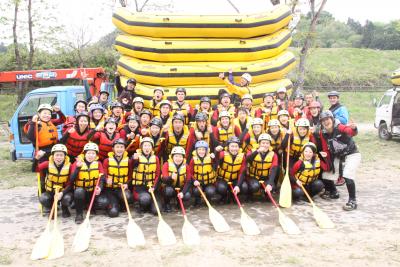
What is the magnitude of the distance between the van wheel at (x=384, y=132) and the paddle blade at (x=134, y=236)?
9021 mm

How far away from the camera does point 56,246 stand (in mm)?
3895

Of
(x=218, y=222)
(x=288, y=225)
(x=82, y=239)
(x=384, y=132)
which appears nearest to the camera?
(x=82, y=239)

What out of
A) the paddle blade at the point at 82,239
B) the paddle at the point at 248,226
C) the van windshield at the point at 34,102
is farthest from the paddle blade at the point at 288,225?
the van windshield at the point at 34,102

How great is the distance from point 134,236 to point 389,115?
912 centimetres

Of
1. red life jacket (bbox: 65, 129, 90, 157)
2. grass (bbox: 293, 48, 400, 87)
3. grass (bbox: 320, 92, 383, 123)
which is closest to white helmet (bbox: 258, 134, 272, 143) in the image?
red life jacket (bbox: 65, 129, 90, 157)

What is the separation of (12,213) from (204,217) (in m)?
2.55

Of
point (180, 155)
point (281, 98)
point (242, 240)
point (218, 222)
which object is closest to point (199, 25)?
point (281, 98)

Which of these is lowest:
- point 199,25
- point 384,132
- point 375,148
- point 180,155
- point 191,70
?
point 375,148

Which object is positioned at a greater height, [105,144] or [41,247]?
[105,144]

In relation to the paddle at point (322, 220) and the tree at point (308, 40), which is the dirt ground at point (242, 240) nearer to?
the paddle at point (322, 220)

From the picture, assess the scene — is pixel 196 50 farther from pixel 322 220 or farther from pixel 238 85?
pixel 322 220

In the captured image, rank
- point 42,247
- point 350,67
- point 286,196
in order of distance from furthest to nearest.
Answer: point 350,67
point 286,196
point 42,247

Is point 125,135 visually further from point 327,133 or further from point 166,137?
point 327,133

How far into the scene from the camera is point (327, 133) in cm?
538
